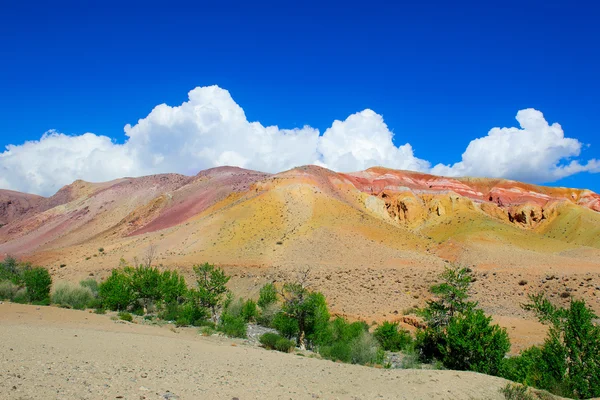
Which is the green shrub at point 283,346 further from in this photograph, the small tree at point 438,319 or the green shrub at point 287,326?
the small tree at point 438,319

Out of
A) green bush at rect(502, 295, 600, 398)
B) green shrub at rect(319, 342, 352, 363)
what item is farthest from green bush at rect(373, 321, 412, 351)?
green bush at rect(502, 295, 600, 398)

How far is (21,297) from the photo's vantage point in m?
32.7

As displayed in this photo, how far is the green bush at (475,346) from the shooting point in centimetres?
1605

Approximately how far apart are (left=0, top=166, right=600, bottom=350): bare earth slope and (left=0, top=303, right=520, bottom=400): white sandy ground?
18.1 m

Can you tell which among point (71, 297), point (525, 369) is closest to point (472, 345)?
point (525, 369)

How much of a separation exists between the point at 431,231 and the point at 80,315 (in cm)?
6480

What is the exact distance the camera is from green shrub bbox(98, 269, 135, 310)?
3319 centimetres

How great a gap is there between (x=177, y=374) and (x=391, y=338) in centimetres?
1844

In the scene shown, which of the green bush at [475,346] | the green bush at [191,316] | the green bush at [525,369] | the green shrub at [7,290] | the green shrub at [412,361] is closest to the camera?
the green bush at [525,369]

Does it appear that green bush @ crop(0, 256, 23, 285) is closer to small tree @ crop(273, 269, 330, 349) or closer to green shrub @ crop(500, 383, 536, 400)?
small tree @ crop(273, 269, 330, 349)

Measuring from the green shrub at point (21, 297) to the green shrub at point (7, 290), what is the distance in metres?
0.27

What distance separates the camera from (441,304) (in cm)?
2227

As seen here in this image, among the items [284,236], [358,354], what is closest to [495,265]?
[284,236]

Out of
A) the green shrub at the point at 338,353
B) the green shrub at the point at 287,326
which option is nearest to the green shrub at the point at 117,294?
the green shrub at the point at 287,326
